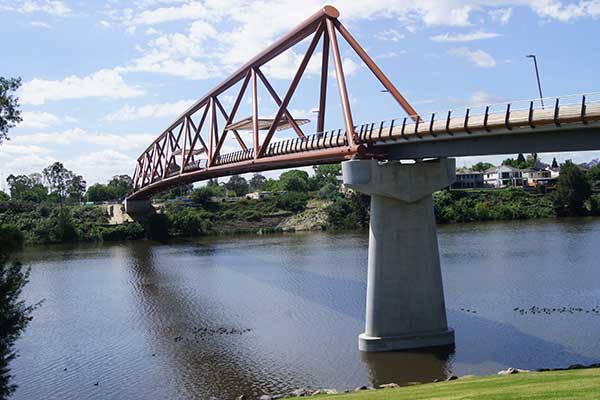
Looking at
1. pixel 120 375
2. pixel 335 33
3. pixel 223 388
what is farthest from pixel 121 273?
pixel 223 388

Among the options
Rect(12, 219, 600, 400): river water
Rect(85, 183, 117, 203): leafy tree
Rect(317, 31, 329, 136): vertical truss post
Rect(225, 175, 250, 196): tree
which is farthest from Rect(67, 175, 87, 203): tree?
Rect(317, 31, 329, 136): vertical truss post

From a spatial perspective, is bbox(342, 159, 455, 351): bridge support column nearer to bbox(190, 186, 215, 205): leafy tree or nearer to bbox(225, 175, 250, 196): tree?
bbox(190, 186, 215, 205): leafy tree

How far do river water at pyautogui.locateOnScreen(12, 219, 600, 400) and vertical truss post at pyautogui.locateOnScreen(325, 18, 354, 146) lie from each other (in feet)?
26.2

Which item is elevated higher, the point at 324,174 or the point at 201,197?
the point at 324,174

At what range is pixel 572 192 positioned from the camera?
91.1 m

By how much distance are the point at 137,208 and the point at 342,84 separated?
71030 mm

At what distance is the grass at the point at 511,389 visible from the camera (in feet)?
44.1

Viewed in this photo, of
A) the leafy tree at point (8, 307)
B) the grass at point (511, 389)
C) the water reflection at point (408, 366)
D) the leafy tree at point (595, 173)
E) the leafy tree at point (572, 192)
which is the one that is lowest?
the water reflection at point (408, 366)

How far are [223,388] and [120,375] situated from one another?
4.41 metres

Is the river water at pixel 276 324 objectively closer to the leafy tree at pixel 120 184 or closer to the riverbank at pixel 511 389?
the riverbank at pixel 511 389

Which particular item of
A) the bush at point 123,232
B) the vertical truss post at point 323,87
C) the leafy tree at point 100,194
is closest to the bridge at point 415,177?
the vertical truss post at point 323,87

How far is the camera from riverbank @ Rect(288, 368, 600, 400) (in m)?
13.4

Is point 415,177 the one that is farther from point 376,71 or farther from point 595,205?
point 595,205

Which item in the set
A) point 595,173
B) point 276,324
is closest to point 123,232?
point 276,324
